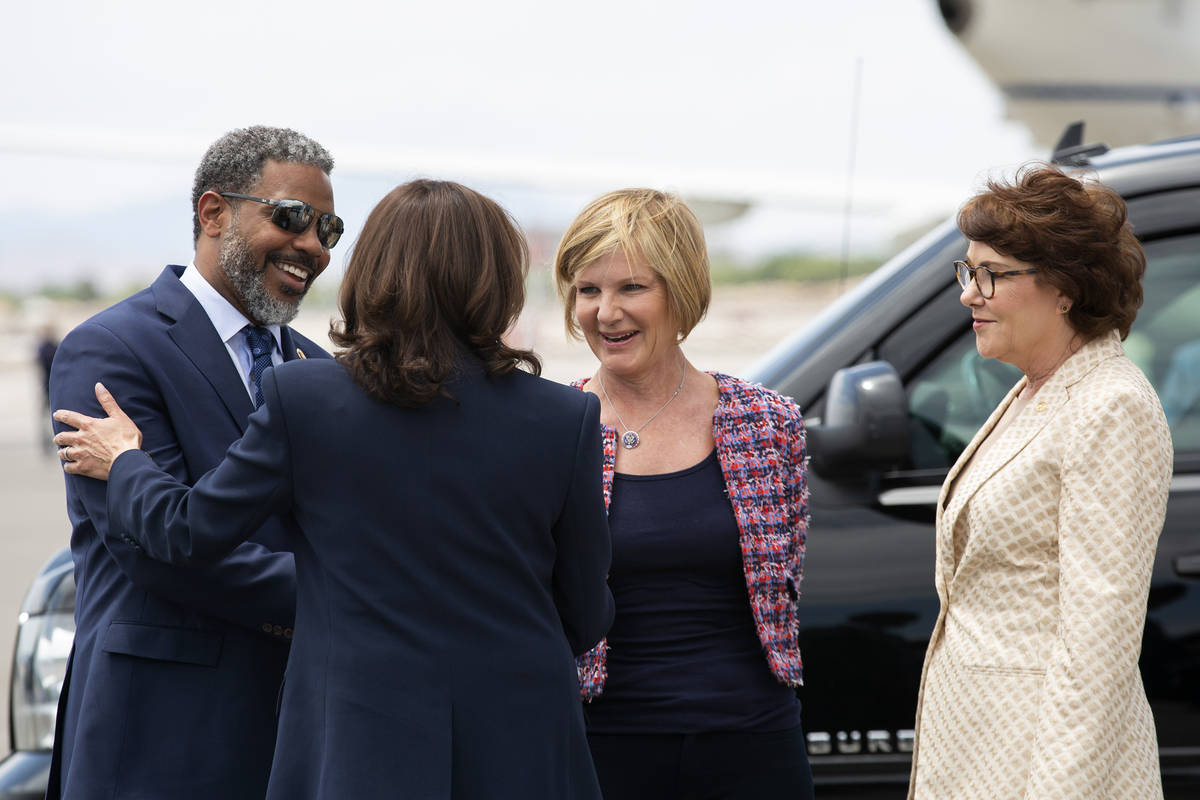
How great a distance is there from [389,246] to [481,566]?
0.46 meters

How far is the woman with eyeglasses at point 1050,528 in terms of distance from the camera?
178 cm

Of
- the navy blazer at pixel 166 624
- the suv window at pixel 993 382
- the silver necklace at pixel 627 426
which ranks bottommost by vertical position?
the navy blazer at pixel 166 624

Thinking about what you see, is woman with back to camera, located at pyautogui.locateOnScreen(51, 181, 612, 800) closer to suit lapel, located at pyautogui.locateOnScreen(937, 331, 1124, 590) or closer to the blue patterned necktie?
the blue patterned necktie

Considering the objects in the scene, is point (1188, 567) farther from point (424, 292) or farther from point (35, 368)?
point (35, 368)

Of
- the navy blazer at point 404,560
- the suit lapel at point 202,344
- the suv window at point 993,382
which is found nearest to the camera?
the navy blazer at point 404,560

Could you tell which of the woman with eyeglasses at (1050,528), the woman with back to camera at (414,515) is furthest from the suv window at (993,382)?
the woman with back to camera at (414,515)

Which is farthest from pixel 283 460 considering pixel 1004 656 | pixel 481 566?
pixel 1004 656

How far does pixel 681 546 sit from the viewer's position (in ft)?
7.12

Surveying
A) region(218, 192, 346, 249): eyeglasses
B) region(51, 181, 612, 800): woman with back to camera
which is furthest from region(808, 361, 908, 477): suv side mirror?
region(218, 192, 346, 249): eyeglasses

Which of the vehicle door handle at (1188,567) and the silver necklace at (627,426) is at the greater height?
the silver necklace at (627,426)

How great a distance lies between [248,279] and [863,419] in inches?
47.5

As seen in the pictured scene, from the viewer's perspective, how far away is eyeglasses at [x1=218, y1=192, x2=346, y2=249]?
219 centimetres

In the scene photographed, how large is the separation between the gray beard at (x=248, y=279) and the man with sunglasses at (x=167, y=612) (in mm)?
68

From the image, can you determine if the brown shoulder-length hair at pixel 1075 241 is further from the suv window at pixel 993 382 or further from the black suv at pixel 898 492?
the suv window at pixel 993 382
